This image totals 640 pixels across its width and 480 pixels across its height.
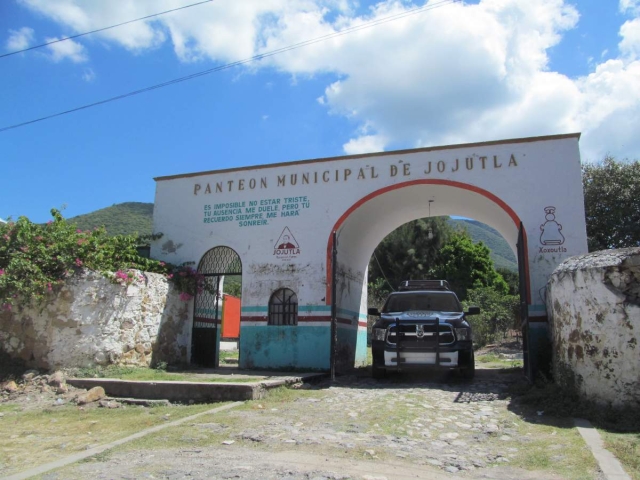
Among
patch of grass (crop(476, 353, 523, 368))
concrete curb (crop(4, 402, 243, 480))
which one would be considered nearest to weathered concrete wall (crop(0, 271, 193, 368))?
concrete curb (crop(4, 402, 243, 480))

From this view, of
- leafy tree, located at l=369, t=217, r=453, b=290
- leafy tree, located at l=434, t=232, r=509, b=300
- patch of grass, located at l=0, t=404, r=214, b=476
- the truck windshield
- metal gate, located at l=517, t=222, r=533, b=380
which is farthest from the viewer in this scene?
leafy tree, located at l=369, t=217, r=453, b=290

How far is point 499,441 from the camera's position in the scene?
6000 mm

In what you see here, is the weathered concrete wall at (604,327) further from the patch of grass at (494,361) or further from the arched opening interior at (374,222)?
the patch of grass at (494,361)

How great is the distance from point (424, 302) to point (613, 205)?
43.9 ft

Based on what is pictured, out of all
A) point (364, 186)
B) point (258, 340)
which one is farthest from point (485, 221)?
point (258, 340)

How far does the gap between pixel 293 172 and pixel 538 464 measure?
10.3 metres

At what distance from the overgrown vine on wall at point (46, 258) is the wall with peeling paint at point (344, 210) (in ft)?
9.75

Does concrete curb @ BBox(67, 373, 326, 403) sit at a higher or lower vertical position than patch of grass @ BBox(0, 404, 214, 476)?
higher

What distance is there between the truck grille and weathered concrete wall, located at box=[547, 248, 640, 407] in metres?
2.54

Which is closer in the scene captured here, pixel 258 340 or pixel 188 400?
pixel 188 400

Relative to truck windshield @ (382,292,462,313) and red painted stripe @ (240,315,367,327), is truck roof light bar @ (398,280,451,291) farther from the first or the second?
red painted stripe @ (240,315,367,327)

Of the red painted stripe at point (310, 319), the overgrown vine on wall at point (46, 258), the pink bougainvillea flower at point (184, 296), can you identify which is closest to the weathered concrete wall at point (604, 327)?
the red painted stripe at point (310, 319)

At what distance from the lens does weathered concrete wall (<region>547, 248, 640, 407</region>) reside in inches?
267

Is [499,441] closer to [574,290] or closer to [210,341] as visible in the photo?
[574,290]
